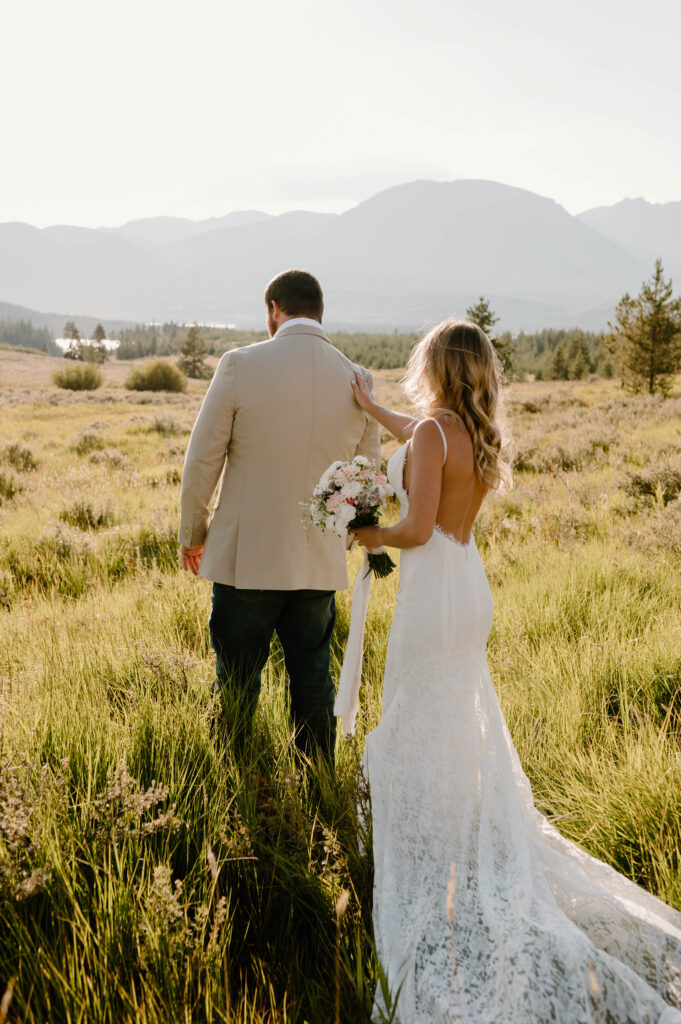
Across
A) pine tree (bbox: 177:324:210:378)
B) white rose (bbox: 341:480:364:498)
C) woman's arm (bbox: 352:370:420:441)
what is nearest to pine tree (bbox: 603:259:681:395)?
woman's arm (bbox: 352:370:420:441)

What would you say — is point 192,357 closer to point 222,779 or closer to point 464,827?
point 222,779

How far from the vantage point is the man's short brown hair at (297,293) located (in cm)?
305

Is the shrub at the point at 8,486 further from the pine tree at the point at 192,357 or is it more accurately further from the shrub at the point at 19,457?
the pine tree at the point at 192,357

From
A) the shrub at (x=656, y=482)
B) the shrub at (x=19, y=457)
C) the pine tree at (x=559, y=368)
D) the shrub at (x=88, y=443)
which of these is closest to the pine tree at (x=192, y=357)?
the pine tree at (x=559, y=368)

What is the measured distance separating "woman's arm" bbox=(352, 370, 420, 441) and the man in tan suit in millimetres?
47

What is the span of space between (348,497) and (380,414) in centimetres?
81

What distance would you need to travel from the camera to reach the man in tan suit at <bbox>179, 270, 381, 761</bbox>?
295 centimetres

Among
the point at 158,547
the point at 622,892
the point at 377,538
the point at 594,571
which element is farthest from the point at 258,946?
the point at 158,547

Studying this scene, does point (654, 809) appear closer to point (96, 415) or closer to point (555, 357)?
point (96, 415)

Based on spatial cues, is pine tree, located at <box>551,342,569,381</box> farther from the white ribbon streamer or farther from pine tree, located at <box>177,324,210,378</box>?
the white ribbon streamer

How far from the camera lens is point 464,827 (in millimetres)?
2379

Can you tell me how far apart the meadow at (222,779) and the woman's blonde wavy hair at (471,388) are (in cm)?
149

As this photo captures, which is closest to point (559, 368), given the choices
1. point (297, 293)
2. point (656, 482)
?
point (656, 482)

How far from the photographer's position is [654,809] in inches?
95.0
